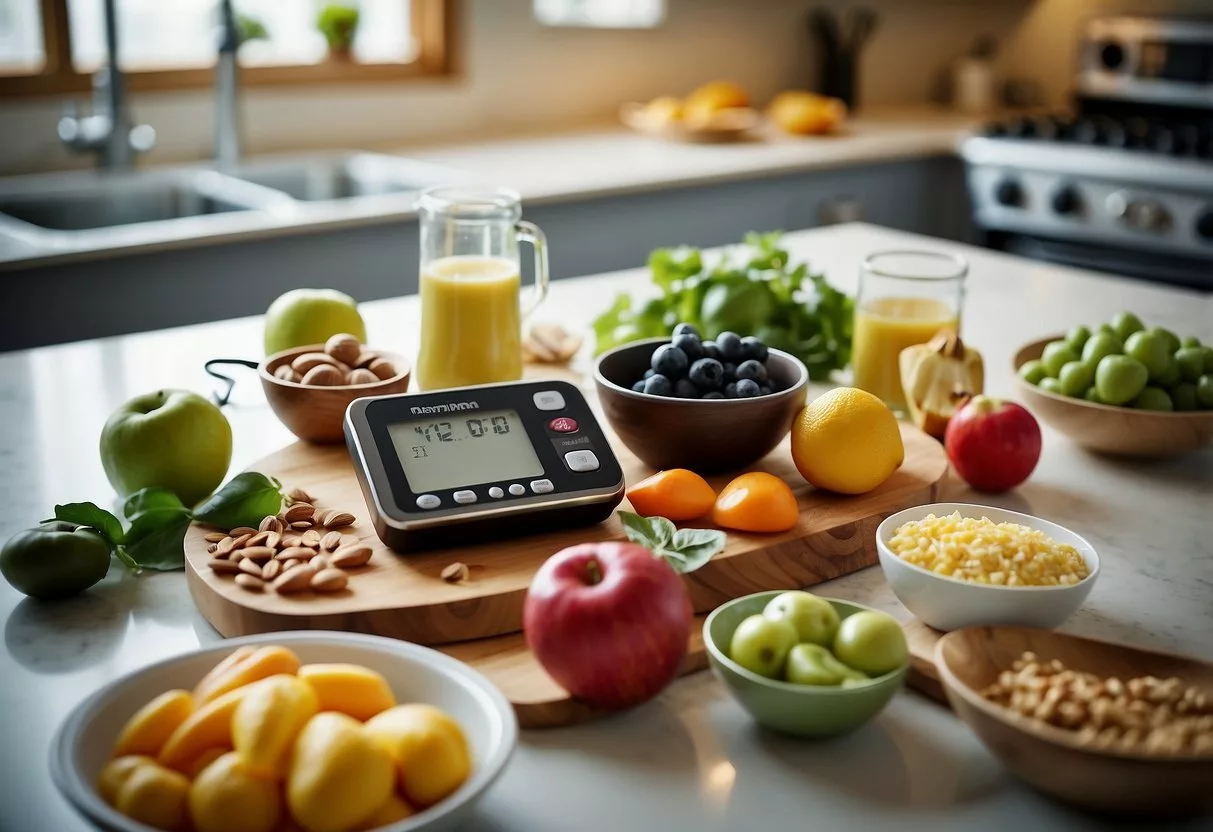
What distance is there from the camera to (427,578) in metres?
1.06

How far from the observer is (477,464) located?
1157mm

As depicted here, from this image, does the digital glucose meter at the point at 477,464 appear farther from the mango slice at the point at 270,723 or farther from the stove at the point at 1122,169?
the stove at the point at 1122,169

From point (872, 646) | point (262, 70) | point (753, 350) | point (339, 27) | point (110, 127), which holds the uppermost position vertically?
point (339, 27)

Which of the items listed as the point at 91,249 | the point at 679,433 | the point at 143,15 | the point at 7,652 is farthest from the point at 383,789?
the point at 143,15

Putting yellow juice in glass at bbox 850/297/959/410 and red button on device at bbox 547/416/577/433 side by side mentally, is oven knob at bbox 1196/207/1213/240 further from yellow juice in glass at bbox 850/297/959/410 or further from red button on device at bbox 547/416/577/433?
red button on device at bbox 547/416/577/433

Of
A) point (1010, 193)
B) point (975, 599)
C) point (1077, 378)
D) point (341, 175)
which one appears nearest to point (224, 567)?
point (975, 599)

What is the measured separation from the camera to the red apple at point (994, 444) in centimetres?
132

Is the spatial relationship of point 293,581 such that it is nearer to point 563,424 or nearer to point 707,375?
point 563,424

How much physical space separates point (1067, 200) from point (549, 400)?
8.40 ft

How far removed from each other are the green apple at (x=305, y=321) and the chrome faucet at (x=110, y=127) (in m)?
1.46

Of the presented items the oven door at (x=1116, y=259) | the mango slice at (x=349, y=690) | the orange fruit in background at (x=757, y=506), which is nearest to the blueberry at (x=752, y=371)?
the orange fruit in background at (x=757, y=506)

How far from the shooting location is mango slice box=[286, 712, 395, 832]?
73cm

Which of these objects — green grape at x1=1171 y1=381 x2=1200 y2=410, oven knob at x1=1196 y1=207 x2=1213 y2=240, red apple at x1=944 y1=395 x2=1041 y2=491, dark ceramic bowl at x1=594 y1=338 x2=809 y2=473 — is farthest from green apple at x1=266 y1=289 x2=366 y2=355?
oven knob at x1=1196 y1=207 x2=1213 y2=240

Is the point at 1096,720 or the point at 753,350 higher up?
the point at 753,350
